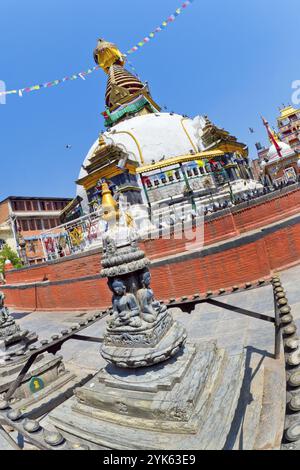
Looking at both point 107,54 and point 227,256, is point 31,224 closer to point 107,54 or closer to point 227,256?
point 107,54

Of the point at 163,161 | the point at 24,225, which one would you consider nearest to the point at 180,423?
the point at 163,161

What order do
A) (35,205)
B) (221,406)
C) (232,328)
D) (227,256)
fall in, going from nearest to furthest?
(221,406), (232,328), (227,256), (35,205)

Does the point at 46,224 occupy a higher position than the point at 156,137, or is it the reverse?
the point at 156,137

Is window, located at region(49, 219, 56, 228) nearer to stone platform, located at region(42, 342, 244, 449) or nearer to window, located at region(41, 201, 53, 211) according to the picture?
window, located at region(41, 201, 53, 211)

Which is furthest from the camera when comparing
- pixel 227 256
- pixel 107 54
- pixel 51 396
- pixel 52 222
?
pixel 52 222

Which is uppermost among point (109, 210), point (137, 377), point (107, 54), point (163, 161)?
point (107, 54)

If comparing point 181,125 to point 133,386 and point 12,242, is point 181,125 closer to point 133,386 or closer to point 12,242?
point 133,386

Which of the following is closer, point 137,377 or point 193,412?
point 193,412

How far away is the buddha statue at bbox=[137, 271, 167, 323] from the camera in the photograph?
3502 millimetres

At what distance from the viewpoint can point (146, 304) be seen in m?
3.58

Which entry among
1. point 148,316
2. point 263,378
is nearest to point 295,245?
point 263,378

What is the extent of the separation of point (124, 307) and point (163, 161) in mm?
11178

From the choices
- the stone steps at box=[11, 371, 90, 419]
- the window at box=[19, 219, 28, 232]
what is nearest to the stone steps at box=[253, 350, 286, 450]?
the stone steps at box=[11, 371, 90, 419]

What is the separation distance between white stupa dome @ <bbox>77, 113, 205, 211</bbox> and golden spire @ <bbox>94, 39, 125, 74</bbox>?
1447cm
